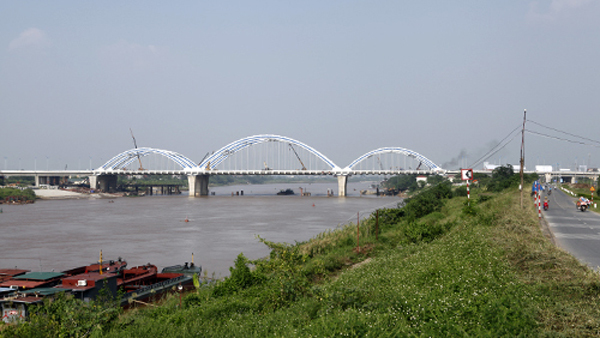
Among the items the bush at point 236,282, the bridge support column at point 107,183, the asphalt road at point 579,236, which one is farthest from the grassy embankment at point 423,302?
the bridge support column at point 107,183

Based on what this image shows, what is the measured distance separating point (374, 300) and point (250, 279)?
6.77 m

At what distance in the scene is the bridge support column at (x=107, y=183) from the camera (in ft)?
354

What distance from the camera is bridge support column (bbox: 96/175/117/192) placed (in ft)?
354

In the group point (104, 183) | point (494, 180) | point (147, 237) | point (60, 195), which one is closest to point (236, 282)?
point (147, 237)

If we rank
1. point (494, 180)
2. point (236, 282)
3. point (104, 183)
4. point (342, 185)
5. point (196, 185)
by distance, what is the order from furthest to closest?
point (104, 183) → point (196, 185) → point (342, 185) → point (494, 180) → point (236, 282)

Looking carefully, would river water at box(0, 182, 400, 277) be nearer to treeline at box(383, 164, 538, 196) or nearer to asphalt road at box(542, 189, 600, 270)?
asphalt road at box(542, 189, 600, 270)

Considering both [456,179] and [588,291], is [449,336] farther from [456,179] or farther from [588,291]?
[456,179]

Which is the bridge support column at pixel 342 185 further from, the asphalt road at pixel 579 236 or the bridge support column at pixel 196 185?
the asphalt road at pixel 579 236

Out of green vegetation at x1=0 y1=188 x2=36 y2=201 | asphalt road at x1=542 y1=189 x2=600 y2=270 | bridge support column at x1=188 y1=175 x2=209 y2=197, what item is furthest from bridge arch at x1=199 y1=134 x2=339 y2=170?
asphalt road at x1=542 y1=189 x2=600 y2=270

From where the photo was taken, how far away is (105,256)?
88.5 feet

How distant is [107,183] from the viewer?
4306 inches

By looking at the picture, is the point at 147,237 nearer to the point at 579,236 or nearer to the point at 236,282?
the point at 236,282

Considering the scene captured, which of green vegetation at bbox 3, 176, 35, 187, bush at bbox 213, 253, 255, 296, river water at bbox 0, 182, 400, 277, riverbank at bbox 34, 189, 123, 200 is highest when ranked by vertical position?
green vegetation at bbox 3, 176, 35, 187

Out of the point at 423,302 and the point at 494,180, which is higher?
the point at 494,180
